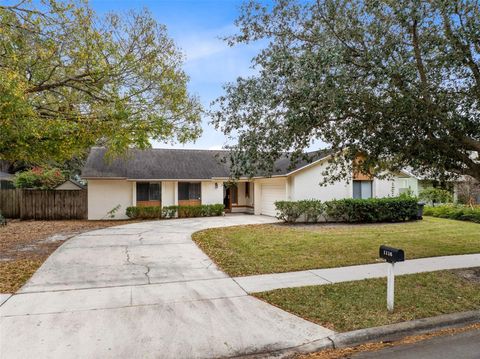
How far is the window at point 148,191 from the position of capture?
21.2m

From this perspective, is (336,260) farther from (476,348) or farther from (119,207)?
(119,207)

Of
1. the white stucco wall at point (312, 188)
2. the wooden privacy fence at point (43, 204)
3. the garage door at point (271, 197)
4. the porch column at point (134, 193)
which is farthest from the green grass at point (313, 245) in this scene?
the wooden privacy fence at point (43, 204)

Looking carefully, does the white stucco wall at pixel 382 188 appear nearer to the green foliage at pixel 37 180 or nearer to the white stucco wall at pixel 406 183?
the white stucco wall at pixel 406 183

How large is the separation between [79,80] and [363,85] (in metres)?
9.34

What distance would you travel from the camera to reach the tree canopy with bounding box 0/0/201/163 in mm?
9445

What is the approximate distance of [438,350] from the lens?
443 centimetres

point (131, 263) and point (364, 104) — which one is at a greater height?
point (364, 104)

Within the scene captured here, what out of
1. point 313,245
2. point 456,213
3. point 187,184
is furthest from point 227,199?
point 313,245

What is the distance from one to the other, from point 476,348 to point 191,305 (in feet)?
13.2

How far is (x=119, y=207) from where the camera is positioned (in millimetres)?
20641

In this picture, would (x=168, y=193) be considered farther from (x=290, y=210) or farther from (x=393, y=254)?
(x=393, y=254)

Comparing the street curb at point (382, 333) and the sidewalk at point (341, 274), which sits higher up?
the sidewalk at point (341, 274)

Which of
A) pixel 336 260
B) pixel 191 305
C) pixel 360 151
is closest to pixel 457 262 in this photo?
pixel 336 260

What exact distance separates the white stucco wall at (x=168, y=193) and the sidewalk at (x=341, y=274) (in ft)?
48.9
